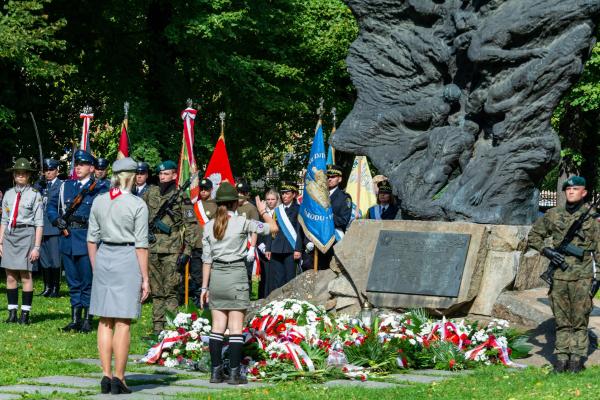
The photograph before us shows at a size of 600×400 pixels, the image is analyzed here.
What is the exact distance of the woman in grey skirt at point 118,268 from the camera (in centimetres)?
948

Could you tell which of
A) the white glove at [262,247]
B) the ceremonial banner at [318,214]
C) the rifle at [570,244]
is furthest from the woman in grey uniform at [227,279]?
the white glove at [262,247]

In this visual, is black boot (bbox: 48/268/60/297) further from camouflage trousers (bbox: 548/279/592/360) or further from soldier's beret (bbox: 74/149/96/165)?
camouflage trousers (bbox: 548/279/592/360)

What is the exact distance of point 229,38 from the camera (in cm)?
2928

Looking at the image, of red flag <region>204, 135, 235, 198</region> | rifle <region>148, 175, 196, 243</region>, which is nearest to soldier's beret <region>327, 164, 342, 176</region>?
red flag <region>204, 135, 235, 198</region>

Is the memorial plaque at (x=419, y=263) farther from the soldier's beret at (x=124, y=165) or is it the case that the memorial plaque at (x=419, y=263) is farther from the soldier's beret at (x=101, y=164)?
the soldier's beret at (x=124, y=165)

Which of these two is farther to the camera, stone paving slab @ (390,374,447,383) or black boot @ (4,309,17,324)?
black boot @ (4,309,17,324)

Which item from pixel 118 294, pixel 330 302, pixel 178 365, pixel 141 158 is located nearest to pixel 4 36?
pixel 141 158

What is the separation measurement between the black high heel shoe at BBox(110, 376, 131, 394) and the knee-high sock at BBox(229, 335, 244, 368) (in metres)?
1.27

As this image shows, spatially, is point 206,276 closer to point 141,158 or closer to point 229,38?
point 141,158

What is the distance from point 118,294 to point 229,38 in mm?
20353

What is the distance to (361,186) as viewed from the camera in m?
21.9

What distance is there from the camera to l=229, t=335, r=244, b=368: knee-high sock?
10.4 meters

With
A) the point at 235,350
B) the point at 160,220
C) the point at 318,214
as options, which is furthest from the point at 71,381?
the point at 318,214

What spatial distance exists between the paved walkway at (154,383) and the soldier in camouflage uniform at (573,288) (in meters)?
1.02
